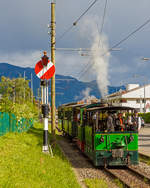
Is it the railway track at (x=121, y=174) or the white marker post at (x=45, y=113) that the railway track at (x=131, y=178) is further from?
the white marker post at (x=45, y=113)

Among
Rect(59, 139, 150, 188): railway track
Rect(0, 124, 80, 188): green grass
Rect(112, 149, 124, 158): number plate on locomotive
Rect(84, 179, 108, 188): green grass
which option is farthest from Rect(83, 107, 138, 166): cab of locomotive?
Rect(84, 179, 108, 188): green grass

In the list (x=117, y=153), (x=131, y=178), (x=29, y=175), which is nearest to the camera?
(x=29, y=175)

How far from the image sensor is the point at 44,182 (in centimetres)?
796

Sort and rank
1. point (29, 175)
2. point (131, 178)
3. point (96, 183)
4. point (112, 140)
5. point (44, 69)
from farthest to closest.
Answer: point (44, 69)
point (112, 140)
point (131, 178)
point (96, 183)
point (29, 175)

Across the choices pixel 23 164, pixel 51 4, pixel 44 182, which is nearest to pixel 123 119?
pixel 23 164

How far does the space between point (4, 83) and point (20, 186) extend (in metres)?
82.7

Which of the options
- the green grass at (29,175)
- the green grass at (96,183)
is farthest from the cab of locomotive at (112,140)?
the green grass at (96,183)

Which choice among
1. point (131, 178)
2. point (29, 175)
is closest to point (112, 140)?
point (131, 178)

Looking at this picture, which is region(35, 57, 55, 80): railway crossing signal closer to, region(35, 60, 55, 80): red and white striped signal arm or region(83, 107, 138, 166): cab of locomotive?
region(35, 60, 55, 80): red and white striped signal arm

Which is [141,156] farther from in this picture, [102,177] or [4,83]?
[4,83]

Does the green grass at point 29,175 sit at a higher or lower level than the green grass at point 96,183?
higher

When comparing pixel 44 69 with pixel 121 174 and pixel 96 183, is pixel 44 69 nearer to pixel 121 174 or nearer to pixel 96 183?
pixel 121 174

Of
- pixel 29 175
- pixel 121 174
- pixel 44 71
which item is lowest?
pixel 121 174

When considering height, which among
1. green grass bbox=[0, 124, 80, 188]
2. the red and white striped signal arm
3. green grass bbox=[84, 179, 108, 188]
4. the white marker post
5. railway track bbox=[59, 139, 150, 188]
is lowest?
railway track bbox=[59, 139, 150, 188]
